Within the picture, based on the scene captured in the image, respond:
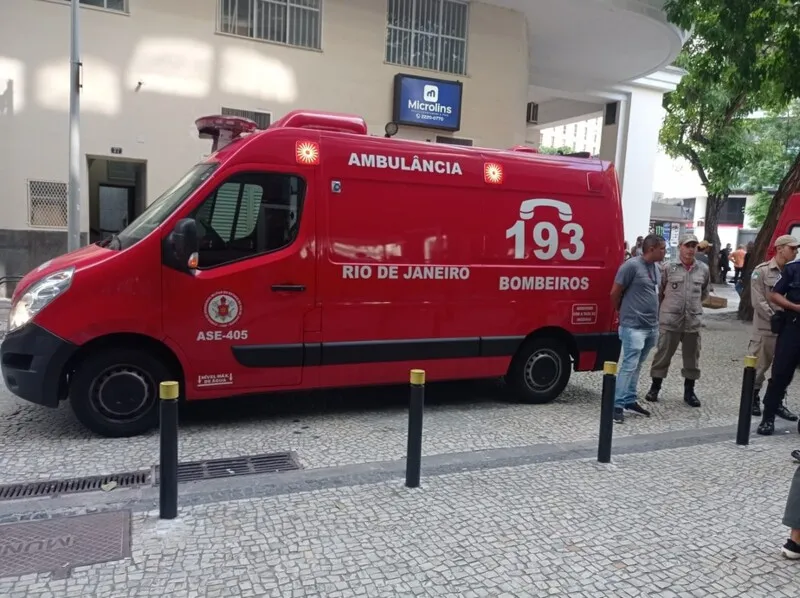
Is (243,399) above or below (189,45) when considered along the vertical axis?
below

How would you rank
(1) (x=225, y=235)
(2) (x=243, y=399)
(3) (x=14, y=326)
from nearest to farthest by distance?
(3) (x=14, y=326) → (1) (x=225, y=235) → (2) (x=243, y=399)

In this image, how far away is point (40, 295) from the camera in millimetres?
4766

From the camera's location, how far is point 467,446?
5270 millimetres

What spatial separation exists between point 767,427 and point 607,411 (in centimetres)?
208

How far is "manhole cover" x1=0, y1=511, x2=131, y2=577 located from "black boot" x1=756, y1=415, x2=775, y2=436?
532cm

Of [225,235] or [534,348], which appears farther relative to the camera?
[534,348]

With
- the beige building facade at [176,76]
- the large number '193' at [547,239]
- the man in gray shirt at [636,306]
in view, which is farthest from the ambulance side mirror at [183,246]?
the beige building facade at [176,76]

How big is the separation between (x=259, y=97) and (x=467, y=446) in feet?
32.6

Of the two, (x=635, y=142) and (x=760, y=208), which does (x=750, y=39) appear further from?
(x=760, y=208)

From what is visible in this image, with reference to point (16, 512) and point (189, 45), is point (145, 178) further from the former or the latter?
point (16, 512)

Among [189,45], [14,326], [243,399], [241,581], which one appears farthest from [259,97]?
[241,581]

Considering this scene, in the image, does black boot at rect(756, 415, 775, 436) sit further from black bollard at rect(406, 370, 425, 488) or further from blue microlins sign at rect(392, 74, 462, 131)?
blue microlins sign at rect(392, 74, 462, 131)

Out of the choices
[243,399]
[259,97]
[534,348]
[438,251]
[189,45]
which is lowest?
[243,399]

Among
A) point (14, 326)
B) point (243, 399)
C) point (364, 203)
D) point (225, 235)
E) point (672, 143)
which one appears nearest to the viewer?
point (14, 326)
